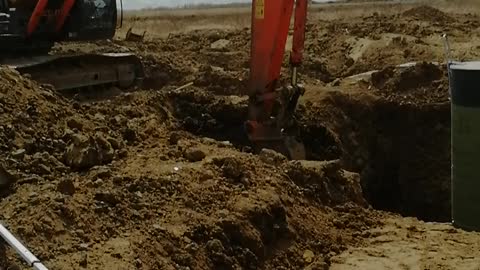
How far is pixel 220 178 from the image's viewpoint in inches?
299

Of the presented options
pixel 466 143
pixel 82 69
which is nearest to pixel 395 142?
pixel 466 143

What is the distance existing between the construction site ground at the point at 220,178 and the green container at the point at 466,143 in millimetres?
391

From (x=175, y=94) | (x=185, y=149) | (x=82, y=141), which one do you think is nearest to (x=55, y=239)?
(x=82, y=141)

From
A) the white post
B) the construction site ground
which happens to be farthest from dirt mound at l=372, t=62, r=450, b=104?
the white post

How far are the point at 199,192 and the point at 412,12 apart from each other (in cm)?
1726

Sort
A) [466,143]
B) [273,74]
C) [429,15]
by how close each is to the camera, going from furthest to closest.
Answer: [429,15]
[273,74]
[466,143]

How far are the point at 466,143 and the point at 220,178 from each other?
2.84 meters

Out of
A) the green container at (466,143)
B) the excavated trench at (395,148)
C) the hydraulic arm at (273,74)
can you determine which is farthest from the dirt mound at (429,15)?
the green container at (466,143)

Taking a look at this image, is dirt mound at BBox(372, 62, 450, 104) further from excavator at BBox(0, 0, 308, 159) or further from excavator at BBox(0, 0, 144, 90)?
excavator at BBox(0, 0, 144, 90)

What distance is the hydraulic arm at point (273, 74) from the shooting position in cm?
971

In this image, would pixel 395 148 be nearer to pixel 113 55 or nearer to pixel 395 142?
pixel 395 142

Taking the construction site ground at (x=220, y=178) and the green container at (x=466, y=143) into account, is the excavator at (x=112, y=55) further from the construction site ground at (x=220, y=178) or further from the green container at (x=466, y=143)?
the green container at (x=466, y=143)

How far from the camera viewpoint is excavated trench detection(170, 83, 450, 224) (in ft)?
39.2

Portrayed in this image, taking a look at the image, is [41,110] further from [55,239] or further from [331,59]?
[331,59]
